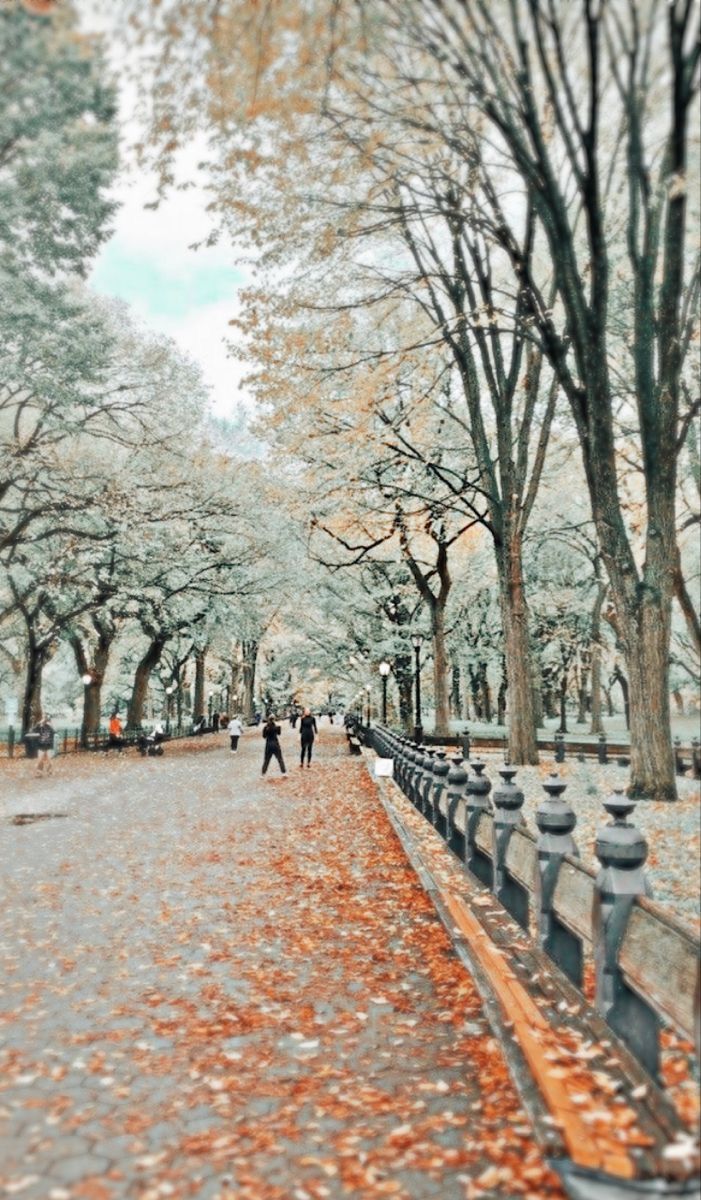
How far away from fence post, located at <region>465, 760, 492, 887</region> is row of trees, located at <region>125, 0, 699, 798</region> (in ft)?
9.76

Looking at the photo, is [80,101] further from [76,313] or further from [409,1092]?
[409,1092]

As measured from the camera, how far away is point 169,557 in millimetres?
30328

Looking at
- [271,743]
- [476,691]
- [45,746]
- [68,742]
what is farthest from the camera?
[476,691]

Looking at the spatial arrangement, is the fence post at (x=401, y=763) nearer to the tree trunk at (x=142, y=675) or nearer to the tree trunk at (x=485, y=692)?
the tree trunk at (x=142, y=675)

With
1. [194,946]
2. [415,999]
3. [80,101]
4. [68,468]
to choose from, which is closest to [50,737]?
[68,468]

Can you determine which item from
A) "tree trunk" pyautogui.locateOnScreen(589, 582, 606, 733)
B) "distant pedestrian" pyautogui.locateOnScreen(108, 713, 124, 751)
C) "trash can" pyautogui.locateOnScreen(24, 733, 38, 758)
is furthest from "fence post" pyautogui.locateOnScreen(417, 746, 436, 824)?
"distant pedestrian" pyautogui.locateOnScreen(108, 713, 124, 751)

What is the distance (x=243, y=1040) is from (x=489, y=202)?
11032 millimetres

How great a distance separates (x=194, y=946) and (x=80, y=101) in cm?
1023

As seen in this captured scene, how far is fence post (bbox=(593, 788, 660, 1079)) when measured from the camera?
3.79 meters

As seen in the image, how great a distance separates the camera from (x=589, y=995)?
5.82 meters

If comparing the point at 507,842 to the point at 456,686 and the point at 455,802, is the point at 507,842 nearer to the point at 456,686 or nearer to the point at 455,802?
the point at 455,802

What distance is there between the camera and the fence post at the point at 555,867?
4902 mm

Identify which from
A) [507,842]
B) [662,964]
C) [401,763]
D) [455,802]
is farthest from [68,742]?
[662,964]

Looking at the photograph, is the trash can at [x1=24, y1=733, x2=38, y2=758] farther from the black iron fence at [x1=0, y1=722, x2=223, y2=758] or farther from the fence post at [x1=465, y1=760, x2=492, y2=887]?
the fence post at [x1=465, y1=760, x2=492, y2=887]
